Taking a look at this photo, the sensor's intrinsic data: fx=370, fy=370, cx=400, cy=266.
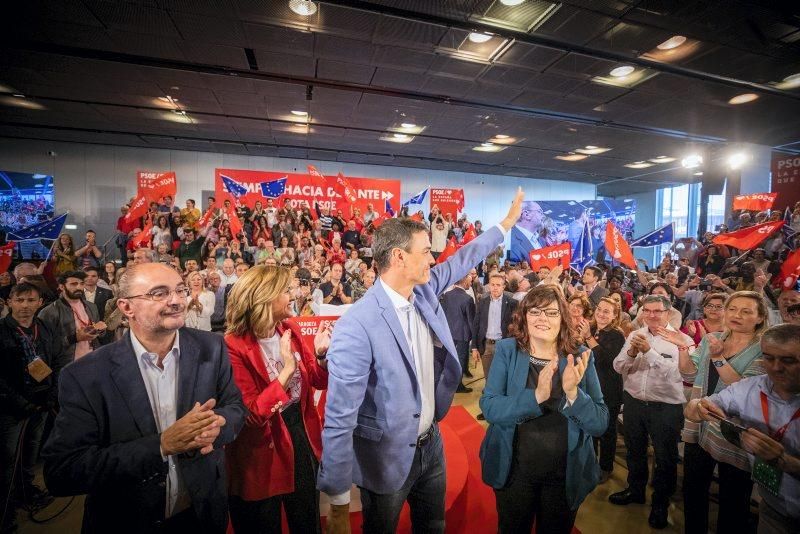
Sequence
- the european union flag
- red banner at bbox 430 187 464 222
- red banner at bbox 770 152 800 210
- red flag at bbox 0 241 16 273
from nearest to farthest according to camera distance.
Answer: red flag at bbox 0 241 16 273 < red banner at bbox 770 152 800 210 < the european union flag < red banner at bbox 430 187 464 222

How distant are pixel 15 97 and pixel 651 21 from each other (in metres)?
13.4

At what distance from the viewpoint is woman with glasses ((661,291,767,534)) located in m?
2.42

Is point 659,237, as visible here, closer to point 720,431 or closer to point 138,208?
point 720,431

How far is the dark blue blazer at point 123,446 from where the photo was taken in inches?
56.1

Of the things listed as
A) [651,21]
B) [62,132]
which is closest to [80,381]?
[651,21]

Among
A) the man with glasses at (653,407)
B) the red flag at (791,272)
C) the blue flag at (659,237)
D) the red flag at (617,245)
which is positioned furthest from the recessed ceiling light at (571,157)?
the man with glasses at (653,407)

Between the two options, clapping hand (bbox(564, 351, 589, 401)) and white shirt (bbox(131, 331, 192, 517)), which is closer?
white shirt (bbox(131, 331, 192, 517))

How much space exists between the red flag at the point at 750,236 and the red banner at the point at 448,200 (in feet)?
24.8

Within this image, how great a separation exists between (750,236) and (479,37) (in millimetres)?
6146

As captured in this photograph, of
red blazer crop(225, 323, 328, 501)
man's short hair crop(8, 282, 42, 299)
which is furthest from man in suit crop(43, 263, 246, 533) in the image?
man's short hair crop(8, 282, 42, 299)

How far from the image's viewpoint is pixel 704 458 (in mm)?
2619

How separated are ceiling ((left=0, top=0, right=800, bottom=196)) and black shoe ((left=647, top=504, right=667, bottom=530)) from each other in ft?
18.9

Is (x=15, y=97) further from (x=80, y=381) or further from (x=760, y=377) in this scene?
(x=760, y=377)

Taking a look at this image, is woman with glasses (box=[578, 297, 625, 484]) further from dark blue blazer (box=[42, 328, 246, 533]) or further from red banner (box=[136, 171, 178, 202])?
red banner (box=[136, 171, 178, 202])
